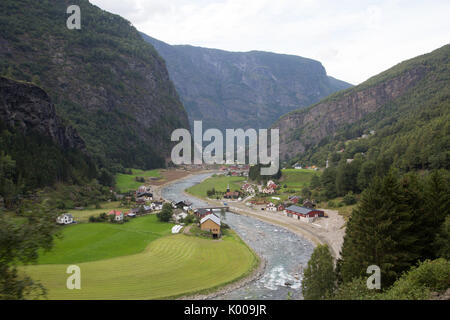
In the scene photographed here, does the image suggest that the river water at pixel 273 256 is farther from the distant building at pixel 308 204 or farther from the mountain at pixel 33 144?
the mountain at pixel 33 144

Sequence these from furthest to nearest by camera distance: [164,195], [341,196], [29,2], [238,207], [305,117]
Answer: [305,117] → [29,2] → [164,195] → [238,207] → [341,196]

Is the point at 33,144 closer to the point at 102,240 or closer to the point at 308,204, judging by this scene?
the point at 102,240

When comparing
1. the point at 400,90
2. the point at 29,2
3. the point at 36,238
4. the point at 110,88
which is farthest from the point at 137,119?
the point at 36,238

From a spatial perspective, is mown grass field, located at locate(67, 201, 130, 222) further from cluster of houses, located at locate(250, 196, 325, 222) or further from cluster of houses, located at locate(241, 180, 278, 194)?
cluster of houses, located at locate(241, 180, 278, 194)

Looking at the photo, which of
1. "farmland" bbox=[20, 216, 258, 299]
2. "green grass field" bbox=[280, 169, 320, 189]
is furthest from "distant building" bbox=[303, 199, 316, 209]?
"green grass field" bbox=[280, 169, 320, 189]

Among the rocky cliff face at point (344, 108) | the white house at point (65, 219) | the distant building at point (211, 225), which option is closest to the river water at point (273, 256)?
the distant building at point (211, 225)

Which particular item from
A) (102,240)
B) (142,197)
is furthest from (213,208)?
(102,240)
